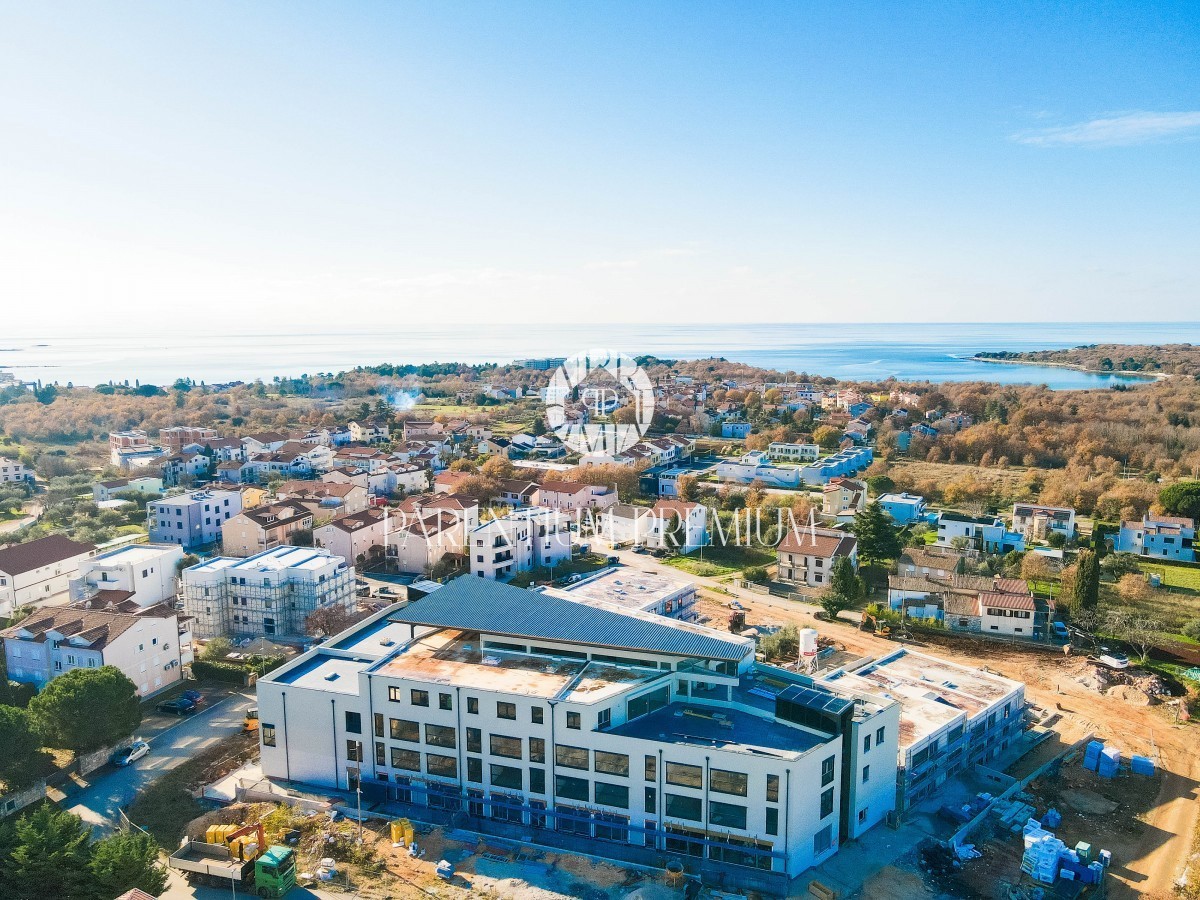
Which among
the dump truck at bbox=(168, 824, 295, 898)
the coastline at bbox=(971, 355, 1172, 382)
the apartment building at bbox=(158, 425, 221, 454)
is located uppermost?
the coastline at bbox=(971, 355, 1172, 382)

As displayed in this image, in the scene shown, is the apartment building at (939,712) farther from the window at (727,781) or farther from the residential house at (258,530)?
the residential house at (258,530)

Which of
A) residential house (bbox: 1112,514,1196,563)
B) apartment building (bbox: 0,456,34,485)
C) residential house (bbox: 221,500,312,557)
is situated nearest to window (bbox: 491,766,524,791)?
residential house (bbox: 221,500,312,557)

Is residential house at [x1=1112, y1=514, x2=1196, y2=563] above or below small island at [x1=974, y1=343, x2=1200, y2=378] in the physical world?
below

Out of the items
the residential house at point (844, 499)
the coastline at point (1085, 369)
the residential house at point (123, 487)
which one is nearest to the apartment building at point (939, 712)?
the residential house at point (844, 499)

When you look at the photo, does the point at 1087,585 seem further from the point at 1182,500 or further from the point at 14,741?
the point at 14,741

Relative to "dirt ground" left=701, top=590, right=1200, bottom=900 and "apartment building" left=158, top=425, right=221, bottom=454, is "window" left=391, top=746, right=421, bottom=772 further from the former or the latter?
"apartment building" left=158, top=425, right=221, bottom=454

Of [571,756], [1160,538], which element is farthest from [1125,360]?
[571,756]

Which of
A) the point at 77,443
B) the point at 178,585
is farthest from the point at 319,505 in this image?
the point at 77,443

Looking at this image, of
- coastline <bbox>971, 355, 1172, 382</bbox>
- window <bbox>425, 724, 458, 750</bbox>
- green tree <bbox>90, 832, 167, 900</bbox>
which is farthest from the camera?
coastline <bbox>971, 355, 1172, 382</bbox>
